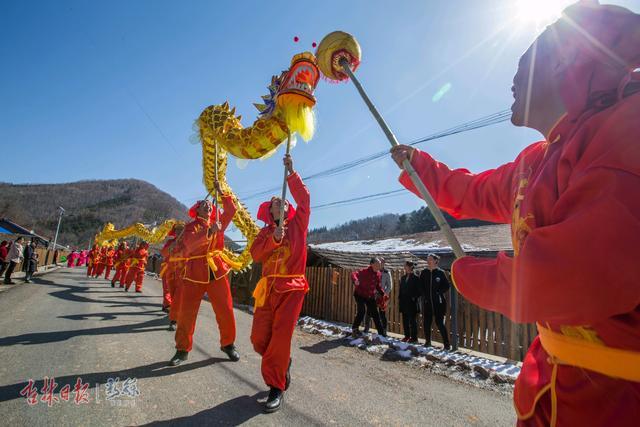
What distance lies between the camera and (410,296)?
6973 millimetres

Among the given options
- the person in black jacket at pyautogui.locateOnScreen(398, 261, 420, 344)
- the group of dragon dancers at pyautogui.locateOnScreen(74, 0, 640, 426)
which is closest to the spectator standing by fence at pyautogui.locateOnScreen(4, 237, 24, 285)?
the person in black jacket at pyautogui.locateOnScreen(398, 261, 420, 344)

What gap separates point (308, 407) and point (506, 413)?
207 cm

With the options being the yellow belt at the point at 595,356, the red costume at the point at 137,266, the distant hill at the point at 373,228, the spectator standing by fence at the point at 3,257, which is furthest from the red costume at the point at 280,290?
the distant hill at the point at 373,228

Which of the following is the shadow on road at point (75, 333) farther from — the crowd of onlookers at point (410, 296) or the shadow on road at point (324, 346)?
the crowd of onlookers at point (410, 296)

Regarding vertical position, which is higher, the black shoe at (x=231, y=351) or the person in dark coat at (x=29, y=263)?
the person in dark coat at (x=29, y=263)

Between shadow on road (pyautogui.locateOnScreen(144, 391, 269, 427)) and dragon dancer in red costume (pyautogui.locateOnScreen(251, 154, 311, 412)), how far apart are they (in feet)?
0.55

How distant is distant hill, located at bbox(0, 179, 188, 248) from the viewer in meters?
80.3

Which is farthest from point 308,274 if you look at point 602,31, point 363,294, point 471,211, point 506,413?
point 602,31

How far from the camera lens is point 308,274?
11203mm

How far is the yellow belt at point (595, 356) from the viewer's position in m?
0.79

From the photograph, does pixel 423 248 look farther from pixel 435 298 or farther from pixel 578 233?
pixel 578 233

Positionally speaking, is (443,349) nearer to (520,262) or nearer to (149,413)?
(149,413)

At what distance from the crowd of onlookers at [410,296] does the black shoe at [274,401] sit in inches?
168

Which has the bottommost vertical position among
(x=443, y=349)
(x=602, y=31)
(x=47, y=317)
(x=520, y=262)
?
(x=443, y=349)
